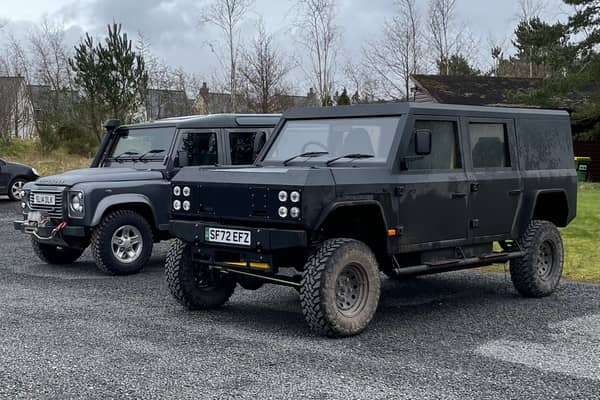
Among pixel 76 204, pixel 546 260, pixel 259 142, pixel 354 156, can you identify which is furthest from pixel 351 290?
pixel 76 204

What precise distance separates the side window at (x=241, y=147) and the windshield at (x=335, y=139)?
273cm

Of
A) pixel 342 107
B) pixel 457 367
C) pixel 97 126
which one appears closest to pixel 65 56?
pixel 97 126

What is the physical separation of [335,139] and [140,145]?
13.9 feet

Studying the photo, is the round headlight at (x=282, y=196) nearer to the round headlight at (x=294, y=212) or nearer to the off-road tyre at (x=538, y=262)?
the round headlight at (x=294, y=212)

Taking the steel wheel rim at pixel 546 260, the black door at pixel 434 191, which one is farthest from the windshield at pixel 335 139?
the steel wheel rim at pixel 546 260

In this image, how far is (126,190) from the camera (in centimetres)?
1003

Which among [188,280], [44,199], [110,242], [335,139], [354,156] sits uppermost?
[335,139]

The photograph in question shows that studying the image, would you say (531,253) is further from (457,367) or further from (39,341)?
(39,341)

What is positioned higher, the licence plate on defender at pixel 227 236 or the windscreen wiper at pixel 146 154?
the windscreen wiper at pixel 146 154

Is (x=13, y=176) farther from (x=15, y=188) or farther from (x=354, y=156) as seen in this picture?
(x=354, y=156)

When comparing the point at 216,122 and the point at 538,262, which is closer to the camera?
the point at 538,262

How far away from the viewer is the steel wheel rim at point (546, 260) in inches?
334

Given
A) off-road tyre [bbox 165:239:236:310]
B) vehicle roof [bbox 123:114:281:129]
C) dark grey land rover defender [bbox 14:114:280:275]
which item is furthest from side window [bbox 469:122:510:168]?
vehicle roof [bbox 123:114:281:129]

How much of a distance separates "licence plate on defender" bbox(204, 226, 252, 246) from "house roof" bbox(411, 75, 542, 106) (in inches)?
1075
